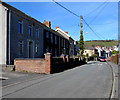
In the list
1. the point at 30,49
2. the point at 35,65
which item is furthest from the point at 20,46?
the point at 35,65

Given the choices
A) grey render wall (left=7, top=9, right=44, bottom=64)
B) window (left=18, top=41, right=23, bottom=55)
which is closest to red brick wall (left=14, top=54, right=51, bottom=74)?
grey render wall (left=7, top=9, right=44, bottom=64)

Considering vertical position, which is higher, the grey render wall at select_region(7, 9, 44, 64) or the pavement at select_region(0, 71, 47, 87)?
the grey render wall at select_region(7, 9, 44, 64)

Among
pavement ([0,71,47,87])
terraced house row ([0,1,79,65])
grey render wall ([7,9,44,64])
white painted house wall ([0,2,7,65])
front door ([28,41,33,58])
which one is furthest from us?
front door ([28,41,33,58])

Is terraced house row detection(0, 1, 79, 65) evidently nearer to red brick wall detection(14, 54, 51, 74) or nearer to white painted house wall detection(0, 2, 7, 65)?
white painted house wall detection(0, 2, 7, 65)

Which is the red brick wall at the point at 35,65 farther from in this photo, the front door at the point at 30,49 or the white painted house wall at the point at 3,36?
the front door at the point at 30,49

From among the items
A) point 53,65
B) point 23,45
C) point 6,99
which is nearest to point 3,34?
point 23,45

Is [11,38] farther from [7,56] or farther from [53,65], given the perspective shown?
[53,65]

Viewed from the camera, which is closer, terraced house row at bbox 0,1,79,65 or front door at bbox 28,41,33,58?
terraced house row at bbox 0,1,79,65

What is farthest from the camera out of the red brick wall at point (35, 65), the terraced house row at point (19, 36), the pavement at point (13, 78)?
the terraced house row at point (19, 36)

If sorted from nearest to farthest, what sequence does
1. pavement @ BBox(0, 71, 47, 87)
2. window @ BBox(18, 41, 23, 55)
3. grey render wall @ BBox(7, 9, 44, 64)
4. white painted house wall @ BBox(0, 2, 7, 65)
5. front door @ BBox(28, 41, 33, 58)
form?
pavement @ BBox(0, 71, 47, 87) → white painted house wall @ BBox(0, 2, 7, 65) → grey render wall @ BBox(7, 9, 44, 64) → window @ BBox(18, 41, 23, 55) → front door @ BBox(28, 41, 33, 58)

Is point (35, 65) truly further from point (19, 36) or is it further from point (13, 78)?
point (19, 36)

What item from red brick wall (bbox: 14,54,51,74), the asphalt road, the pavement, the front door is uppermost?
the front door

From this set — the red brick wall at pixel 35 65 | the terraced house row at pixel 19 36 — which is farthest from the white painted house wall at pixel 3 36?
the red brick wall at pixel 35 65

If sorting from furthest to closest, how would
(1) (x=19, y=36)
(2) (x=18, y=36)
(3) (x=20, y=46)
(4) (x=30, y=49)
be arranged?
1. (4) (x=30, y=49)
2. (3) (x=20, y=46)
3. (1) (x=19, y=36)
4. (2) (x=18, y=36)
